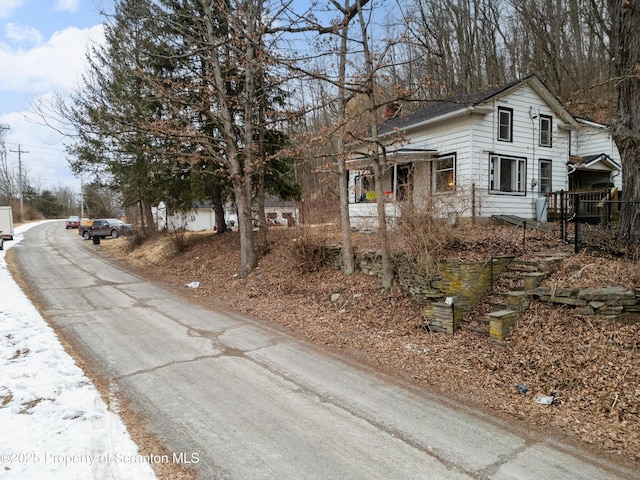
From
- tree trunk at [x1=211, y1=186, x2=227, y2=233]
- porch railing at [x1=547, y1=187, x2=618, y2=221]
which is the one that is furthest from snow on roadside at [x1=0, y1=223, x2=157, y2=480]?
porch railing at [x1=547, y1=187, x2=618, y2=221]

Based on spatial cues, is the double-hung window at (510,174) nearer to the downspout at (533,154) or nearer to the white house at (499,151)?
the white house at (499,151)

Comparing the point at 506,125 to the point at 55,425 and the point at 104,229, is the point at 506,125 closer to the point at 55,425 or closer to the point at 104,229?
the point at 55,425

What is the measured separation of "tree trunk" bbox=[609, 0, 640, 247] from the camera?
6.77m

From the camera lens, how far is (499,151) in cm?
1357

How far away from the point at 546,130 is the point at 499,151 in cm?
318

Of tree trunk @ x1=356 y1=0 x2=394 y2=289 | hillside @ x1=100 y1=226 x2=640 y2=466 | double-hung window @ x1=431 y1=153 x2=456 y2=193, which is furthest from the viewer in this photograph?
double-hung window @ x1=431 y1=153 x2=456 y2=193

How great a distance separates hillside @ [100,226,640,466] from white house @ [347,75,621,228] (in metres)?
4.06

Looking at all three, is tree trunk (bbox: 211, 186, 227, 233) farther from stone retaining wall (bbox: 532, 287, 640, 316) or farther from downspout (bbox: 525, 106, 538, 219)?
stone retaining wall (bbox: 532, 287, 640, 316)

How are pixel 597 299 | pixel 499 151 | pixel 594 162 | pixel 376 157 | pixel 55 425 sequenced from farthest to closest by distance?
pixel 594 162
pixel 499 151
pixel 376 157
pixel 597 299
pixel 55 425

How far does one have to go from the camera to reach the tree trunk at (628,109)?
6.77m

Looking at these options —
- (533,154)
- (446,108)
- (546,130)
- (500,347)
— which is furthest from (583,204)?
(500,347)

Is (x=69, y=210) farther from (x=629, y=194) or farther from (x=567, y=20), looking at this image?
(x=629, y=194)

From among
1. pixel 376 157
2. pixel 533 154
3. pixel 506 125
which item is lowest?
pixel 376 157

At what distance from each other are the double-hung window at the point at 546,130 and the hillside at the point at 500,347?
778cm
